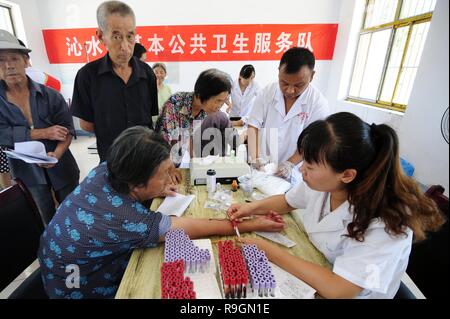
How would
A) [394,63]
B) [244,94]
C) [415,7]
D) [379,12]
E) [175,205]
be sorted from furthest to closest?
[379,12] → [244,94] → [394,63] → [415,7] → [175,205]

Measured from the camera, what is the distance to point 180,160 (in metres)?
1.80

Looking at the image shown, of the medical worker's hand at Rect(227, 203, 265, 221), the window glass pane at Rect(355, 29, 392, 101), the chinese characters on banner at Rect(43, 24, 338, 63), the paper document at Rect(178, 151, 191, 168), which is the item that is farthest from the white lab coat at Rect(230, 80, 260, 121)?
the medical worker's hand at Rect(227, 203, 265, 221)

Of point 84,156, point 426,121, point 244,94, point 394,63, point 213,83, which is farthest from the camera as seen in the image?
point 84,156

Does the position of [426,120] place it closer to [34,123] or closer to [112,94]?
[112,94]

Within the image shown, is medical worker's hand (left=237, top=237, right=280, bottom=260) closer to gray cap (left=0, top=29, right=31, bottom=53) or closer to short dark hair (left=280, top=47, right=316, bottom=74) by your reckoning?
short dark hair (left=280, top=47, right=316, bottom=74)

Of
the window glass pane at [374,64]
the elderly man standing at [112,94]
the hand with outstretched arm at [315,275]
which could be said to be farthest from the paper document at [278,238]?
the window glass pane at [374,64]

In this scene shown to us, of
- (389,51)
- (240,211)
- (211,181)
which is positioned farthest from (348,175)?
(389,51)

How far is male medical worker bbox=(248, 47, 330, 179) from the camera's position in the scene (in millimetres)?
1592

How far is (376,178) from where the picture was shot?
2.45ft

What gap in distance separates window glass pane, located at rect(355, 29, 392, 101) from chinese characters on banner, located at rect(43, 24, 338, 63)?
703 mm

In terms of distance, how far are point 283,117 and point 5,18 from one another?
4.81m

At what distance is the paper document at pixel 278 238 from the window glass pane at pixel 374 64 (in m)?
3.78
